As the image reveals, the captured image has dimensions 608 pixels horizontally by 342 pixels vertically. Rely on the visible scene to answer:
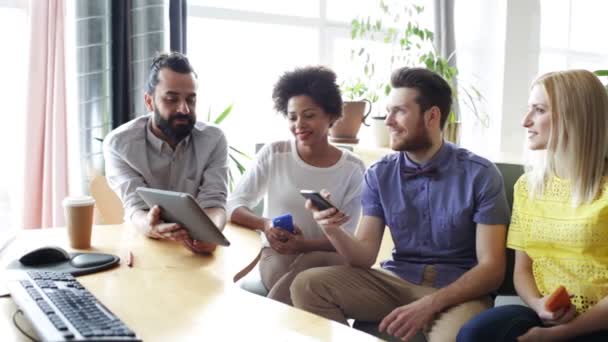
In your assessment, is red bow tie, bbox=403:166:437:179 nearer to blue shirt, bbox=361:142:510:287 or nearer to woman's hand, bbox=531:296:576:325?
blue shirt, bbox=361:142:510:287

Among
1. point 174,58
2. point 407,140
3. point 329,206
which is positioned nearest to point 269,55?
point 174,58

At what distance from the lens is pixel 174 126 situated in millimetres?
2117

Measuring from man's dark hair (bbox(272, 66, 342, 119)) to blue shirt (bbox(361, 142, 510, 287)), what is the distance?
452 mm

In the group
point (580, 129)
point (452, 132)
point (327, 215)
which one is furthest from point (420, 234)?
point (452, 132)

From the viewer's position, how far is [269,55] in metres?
4.15

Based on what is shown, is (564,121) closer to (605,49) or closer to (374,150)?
(374,150)

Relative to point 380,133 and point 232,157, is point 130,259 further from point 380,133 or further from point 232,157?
point 380,133

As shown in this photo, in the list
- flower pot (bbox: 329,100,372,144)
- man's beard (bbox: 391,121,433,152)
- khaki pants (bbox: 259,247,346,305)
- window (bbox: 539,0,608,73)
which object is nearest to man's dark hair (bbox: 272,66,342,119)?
man's beard (bbox: 391,121,433,152)

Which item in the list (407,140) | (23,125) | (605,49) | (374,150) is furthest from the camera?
(605,49)

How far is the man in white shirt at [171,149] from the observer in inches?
81.8

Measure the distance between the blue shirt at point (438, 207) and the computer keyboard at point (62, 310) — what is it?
3.53 ft

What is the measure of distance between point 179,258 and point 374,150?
1.80 metres

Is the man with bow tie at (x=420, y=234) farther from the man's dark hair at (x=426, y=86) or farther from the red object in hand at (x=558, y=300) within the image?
the red object in hand at (x=558, y=300)

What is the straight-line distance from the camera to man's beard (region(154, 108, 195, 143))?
211cm
